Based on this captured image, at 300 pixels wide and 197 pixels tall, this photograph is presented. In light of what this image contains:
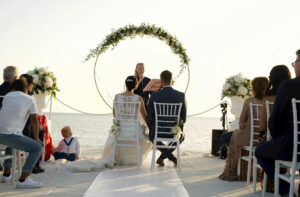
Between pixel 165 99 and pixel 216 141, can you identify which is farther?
pixel 216 141

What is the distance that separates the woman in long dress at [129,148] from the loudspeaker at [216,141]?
1.62 meters

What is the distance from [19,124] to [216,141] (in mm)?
4488

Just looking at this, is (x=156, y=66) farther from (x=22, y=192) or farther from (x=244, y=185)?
(x=22, y=192)

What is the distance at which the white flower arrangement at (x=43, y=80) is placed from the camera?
668 centimetres

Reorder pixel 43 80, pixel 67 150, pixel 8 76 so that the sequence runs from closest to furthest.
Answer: pixel 8 76 < pixel 67 150 < pixel 43 80

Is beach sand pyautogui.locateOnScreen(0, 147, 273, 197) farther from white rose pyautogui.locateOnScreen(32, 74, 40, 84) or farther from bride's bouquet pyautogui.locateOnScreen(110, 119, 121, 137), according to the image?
white rose pyautogui.locateOnScreen(32, 74, 40, 84)

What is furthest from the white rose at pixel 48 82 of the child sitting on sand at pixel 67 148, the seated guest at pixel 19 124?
the seated guest at pixel 19 124

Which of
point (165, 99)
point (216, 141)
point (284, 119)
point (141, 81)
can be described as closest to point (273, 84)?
point (284, 119)

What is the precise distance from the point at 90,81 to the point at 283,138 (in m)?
5.83

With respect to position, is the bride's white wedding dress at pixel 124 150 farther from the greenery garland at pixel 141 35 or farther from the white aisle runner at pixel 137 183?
the greenery garland at pixel 141 35

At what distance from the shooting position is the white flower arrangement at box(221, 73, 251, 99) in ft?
25.1

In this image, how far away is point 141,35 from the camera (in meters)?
9.13

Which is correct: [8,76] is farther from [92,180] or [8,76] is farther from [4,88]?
[92,180]

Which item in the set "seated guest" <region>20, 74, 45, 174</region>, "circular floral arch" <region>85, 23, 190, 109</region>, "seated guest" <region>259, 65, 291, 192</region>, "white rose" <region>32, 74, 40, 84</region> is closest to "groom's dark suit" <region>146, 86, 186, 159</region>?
"seated guest" <region>20, 74, 45, 174</region>
